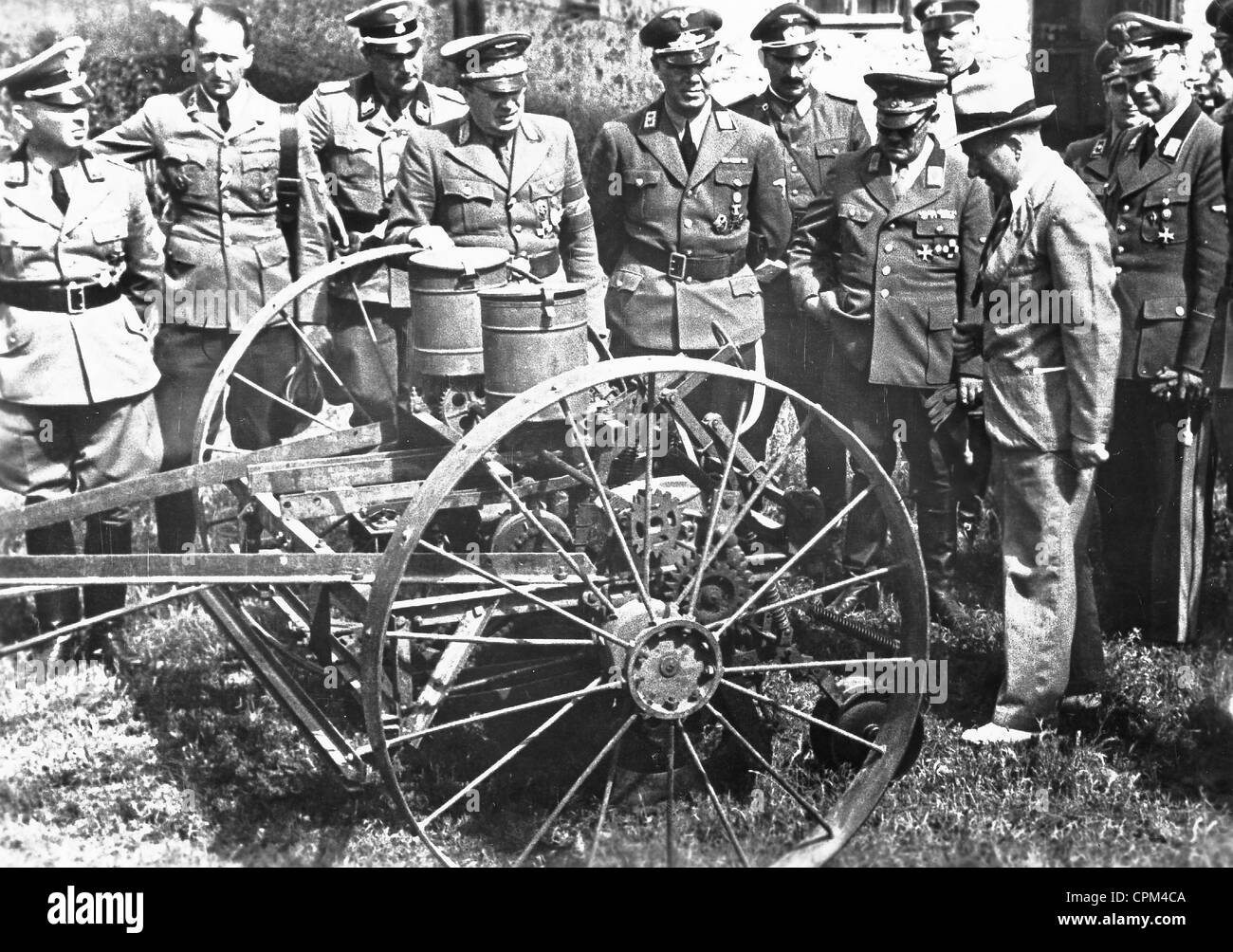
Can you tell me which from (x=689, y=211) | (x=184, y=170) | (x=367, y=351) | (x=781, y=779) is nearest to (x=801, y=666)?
(x=781, y=779)

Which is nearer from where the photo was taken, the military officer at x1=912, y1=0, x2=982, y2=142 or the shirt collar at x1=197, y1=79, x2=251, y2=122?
the shirt collar at x1=197, y1=79, x2=251, y2=122

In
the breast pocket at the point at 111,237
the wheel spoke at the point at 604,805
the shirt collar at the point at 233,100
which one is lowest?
the wheel spoke at the point at 604,805

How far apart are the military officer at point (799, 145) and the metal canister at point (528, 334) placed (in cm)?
190

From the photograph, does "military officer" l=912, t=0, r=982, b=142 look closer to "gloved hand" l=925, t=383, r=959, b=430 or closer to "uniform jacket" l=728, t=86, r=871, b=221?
"uniform jacket" l=728, t=86, r=871, b=221

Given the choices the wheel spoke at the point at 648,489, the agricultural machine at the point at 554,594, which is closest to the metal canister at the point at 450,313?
the agricultural machine at the point at 554,594

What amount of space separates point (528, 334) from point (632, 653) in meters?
1.10

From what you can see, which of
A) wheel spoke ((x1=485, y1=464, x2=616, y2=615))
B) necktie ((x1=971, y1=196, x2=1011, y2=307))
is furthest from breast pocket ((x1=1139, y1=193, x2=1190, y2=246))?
wheel spoke ((x1=485, y1=464, x2=616, y2=615))

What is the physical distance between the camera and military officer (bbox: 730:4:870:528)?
6742mm

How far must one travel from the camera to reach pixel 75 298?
5871 millimetres

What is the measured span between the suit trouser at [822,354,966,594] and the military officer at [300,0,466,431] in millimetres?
1941

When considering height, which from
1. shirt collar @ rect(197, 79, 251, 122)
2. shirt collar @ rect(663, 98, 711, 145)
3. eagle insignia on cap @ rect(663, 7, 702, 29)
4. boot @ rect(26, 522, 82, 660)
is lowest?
boot @ rect(26, 522, 82, 660)

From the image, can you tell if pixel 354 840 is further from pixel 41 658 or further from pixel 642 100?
pixel 642 100

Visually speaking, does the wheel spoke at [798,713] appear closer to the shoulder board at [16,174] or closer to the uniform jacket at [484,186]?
the uniform jacket at [484,186]

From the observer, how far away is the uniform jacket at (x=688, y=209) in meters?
6.45
